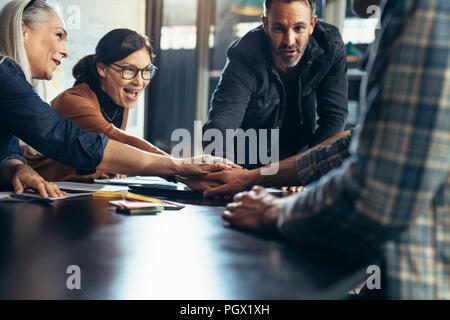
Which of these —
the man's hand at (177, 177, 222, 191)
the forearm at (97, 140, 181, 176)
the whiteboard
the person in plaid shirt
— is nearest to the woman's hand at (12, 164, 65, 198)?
the forearm at (97, 140, 181, 176)

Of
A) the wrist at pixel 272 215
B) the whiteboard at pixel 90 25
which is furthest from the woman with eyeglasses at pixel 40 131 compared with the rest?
the whiteboard at pixel 90 25

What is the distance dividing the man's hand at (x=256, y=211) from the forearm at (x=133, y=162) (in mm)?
660

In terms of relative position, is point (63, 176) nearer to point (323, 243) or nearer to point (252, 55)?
point (252, 55)

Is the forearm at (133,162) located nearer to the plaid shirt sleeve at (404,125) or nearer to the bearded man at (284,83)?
the bearded man at (284,83)

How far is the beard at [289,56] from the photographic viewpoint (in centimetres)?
218

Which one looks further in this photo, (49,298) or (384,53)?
(384,53)

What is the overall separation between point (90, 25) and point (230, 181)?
122 inches

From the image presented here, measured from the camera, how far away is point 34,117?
1.36 m

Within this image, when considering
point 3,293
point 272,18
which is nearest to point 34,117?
point 3,293

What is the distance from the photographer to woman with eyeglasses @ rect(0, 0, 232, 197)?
1.37 metres

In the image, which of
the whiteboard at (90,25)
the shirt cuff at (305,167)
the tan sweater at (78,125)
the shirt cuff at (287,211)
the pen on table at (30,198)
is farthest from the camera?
the whiteboard at (90,25)

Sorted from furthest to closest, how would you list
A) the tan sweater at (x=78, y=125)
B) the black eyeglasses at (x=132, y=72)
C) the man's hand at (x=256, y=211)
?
the black eyeglasses at (x=132, y=72), the tan sweater at (x=78, y=125), the man's hand at (x=256, y=211)

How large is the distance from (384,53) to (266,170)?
0.88m

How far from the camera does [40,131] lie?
4.49 feet
